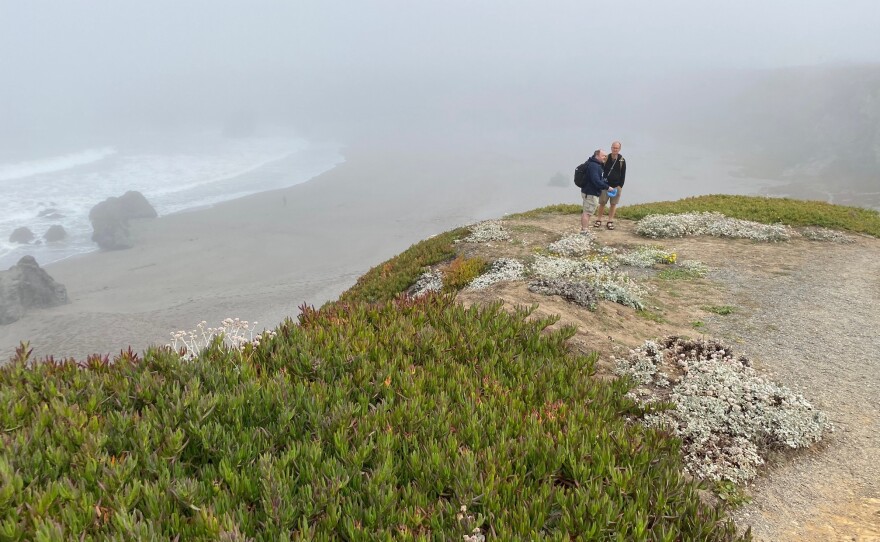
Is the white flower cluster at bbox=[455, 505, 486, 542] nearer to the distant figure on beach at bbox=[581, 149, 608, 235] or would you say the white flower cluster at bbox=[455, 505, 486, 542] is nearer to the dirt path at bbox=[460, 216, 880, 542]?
the dirt path at bbox=[460, 216, 880, 542]

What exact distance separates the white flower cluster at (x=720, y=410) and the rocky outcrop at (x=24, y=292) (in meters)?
55.5

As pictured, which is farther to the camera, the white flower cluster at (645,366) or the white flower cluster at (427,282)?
the white flower cluster at (427,282)

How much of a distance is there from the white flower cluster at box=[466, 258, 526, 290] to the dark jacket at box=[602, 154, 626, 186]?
17.4 feet

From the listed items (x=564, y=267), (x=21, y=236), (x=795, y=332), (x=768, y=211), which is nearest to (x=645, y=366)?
(x=795, y=332)

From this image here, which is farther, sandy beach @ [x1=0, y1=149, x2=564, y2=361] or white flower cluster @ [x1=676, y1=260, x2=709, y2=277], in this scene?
sandy beach @ [x1=0, y1=149, x2=564, y2=361]

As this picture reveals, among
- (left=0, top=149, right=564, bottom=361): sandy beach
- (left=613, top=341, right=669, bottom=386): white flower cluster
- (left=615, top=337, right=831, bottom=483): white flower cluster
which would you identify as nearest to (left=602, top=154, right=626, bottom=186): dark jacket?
(left=615, top=337, right=831, bottom=483): white flower cluster

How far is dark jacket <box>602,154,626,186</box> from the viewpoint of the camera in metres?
17.9

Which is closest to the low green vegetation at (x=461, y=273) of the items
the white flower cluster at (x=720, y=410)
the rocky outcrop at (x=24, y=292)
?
the white flower cluster at (x=720, y=410)

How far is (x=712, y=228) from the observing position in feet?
65.9

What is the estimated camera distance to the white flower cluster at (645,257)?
51.7 feet

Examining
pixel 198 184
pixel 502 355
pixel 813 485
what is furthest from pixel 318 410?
pixel 198 184

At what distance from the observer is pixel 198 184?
10575cm

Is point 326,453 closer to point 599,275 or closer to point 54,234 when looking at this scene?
point 599,275

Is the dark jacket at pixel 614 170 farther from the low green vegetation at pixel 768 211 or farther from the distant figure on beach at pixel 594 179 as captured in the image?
the low green vegetation at pixel 768 211
